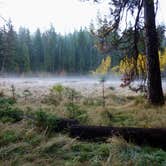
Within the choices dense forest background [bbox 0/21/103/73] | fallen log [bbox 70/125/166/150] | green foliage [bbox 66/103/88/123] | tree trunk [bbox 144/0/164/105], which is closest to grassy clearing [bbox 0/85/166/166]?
fallen log [bbox 70/125/166/150]

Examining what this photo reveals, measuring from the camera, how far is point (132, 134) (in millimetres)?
5375

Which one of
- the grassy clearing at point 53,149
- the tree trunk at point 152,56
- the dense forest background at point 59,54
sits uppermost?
the dense forest background at point 59,54

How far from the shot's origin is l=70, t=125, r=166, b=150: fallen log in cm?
528

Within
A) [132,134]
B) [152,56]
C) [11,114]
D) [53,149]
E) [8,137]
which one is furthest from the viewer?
[152,56]

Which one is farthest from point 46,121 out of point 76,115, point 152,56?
point 152,56

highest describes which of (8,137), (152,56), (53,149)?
(152,56)

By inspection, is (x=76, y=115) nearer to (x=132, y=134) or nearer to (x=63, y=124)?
(x=63, y=124)

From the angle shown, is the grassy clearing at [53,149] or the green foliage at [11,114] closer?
the grassy clearing at [53,149]

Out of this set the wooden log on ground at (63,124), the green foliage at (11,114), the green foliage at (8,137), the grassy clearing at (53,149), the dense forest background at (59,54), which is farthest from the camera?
the dense forest background at (59,54)

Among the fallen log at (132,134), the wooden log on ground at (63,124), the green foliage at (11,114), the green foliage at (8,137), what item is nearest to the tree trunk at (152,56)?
the wooden log on ground at (63,124)

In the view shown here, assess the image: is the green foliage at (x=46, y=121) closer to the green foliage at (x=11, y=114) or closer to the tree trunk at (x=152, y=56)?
the green foliage at (x=11, y=114)

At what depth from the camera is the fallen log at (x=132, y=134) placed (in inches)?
208

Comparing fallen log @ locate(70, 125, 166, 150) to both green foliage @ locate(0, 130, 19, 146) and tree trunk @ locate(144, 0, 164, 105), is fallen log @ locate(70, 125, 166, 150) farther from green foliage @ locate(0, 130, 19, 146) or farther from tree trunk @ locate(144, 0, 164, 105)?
tree trunk @ locate(144, 0, 164, 105)

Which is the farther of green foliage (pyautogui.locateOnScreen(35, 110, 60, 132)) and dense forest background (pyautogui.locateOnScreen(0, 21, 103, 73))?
dense forest background (pyautogui.locateOnScreen(0, 21, 103, 73))
